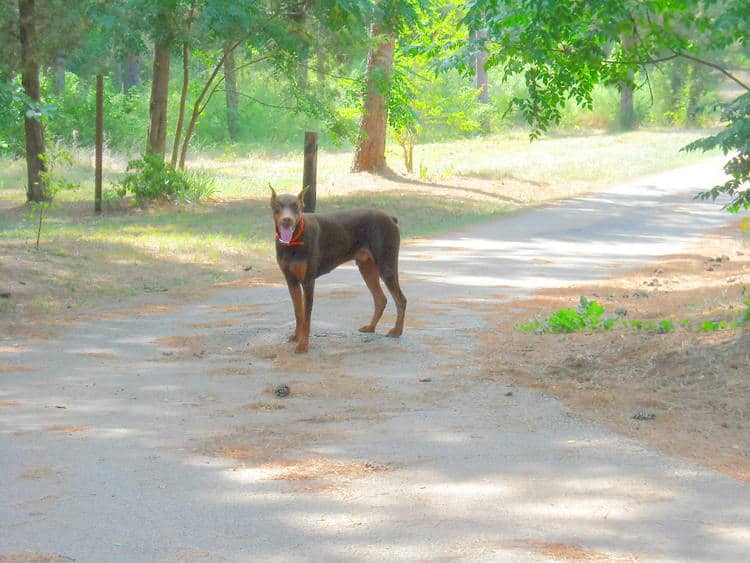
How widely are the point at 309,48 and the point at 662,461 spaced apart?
62.9ft

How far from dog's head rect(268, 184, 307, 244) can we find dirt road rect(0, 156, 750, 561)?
1.09 m

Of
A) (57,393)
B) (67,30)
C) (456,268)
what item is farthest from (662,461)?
(67,30)

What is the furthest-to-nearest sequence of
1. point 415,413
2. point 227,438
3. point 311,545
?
point 415,413
point 227,438
point 311,545

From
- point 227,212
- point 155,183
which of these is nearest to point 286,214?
point 227,212

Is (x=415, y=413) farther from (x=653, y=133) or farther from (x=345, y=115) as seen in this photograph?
(x=653, y=133)

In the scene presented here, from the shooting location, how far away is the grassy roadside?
14.3m

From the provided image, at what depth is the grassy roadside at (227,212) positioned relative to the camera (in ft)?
46.9

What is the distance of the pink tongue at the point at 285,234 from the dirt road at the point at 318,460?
3.37ft

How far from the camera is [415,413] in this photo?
736cm

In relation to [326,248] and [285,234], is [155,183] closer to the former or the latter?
[326,248]

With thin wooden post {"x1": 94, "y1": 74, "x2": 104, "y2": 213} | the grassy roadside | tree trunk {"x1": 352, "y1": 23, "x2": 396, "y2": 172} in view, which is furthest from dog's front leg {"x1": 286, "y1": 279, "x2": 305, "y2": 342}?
tree trunk {"x1": 352, "y1": 23, "x2": 396, "y2": 172}

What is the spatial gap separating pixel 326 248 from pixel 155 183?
14.3 m

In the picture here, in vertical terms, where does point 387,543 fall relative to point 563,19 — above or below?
below

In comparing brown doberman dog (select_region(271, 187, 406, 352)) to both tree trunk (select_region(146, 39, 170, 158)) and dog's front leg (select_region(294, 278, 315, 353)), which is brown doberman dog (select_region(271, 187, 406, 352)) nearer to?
dog's front leg (select_region(294, 278, 315, 353))
